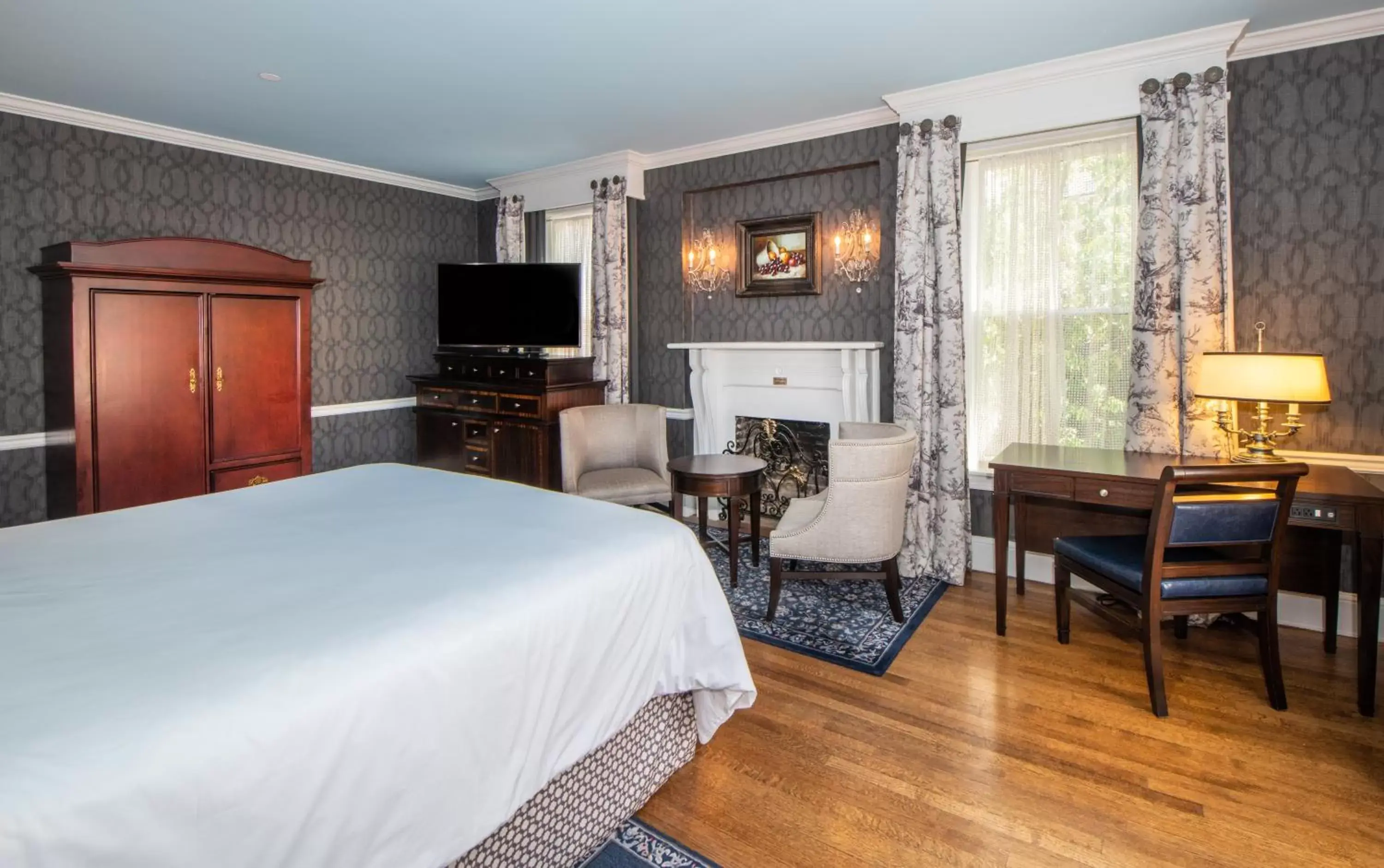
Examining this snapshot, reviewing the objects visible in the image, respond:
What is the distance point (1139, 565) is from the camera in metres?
2.74

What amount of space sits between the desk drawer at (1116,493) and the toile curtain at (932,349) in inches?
36.8

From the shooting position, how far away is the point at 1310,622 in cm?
329

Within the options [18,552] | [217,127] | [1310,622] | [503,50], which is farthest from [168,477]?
[1310,622]

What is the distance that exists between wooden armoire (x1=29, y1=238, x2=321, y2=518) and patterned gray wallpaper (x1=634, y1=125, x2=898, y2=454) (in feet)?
7.70

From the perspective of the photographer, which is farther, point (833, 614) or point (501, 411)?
point (501, 411)

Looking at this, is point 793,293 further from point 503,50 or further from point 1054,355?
point 503,50

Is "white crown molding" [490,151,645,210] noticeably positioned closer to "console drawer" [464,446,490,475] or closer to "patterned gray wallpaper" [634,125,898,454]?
"patterned gray wallpaper" [634,125,898,454]

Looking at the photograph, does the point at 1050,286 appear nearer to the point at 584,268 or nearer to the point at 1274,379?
the point at 1274,379

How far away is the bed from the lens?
1.01 meters

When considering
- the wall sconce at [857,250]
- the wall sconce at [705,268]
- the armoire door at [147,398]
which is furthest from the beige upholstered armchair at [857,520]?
the armoire door at [147,398]

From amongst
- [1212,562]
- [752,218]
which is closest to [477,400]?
[752,218]

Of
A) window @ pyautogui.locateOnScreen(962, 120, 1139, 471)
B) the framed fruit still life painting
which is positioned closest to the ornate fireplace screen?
the framed fruit still life painting

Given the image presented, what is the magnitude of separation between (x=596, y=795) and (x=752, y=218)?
3.89 metres

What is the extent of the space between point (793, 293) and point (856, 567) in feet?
5.85
